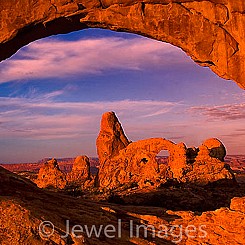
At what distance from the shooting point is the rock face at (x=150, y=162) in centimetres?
4147

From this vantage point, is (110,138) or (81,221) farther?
(110,138)

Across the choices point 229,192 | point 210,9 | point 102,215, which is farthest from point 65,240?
point 229,192

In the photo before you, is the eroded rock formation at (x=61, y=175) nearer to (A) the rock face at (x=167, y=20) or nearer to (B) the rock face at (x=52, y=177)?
(B) the rock face at (x=52, y=177)

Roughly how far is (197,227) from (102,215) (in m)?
3.84

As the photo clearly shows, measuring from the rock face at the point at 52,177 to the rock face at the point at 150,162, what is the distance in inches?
238

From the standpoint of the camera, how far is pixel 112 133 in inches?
2331

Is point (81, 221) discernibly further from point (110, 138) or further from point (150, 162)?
point (110, 138)

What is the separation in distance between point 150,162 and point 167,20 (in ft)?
114

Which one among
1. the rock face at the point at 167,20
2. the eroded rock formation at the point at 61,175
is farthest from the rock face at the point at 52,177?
the rock face at the point at 167,20

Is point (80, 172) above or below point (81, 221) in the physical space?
below

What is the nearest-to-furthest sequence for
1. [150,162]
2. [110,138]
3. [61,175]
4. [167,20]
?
[167,20] → [150,162] → [61,175] → [110,138]

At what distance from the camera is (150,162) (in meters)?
47.9

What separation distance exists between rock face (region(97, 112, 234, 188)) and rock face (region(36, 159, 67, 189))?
604cm

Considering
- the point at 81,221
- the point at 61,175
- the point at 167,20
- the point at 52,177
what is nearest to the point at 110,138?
the point at 61,175
